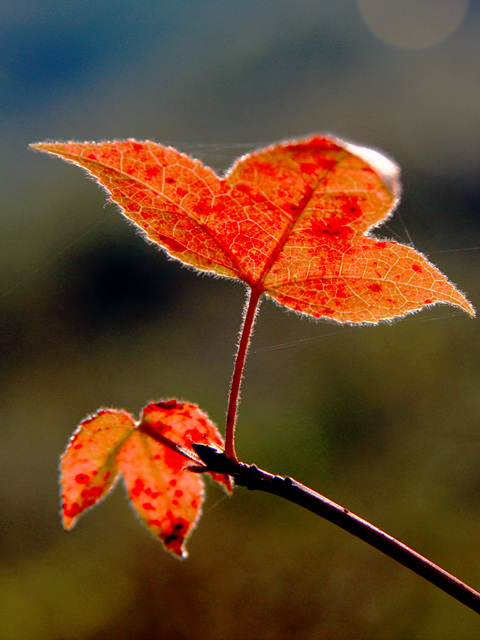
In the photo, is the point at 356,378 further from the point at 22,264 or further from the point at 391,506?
the point at 22,264

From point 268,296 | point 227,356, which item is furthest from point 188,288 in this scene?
point 268,296

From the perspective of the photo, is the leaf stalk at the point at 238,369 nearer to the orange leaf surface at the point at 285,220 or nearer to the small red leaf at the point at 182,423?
the orange leaf surface at the point at 285,220

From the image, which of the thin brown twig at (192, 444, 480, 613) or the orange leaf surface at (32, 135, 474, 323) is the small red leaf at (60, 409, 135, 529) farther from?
the orange leaf surface at (32, 135, 474, 323)

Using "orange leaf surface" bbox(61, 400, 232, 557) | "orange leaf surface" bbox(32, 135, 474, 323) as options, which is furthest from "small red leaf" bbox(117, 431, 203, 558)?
"orange leaf surface" bbox(32, 135, 474, 323)

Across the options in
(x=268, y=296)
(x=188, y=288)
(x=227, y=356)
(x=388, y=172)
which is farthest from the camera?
(x=188, y=288)

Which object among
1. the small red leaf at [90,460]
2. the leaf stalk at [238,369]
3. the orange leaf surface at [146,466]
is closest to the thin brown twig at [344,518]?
the leaf stalk at [238,369]
